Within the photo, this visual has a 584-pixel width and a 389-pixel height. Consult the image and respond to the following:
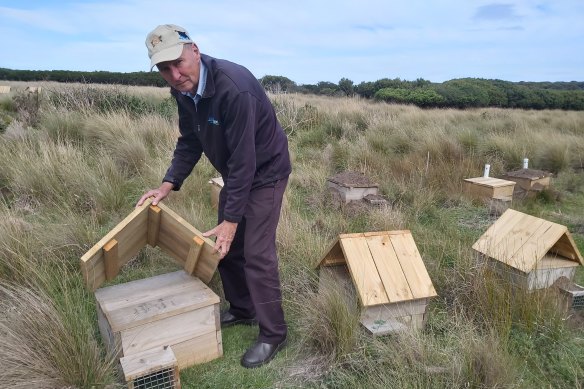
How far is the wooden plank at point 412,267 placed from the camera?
2.80 meters

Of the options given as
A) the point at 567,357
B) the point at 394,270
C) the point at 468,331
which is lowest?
the point at 567,357

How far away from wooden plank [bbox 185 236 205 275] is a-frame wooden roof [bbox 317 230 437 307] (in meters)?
0.94

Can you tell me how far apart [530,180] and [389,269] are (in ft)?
14.9

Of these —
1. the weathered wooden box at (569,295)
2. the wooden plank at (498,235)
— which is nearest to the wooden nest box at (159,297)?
the wooden plank at (498,235)

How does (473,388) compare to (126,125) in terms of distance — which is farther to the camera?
(126,125)

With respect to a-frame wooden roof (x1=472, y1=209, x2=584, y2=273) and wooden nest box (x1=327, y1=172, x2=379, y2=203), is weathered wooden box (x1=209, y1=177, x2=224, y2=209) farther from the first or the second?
a-frame wooden roof (x1=472, y1=209, x2=584, y2=273)

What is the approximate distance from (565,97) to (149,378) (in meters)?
36.8

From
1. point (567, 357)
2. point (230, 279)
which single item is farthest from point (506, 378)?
point (230, 279)

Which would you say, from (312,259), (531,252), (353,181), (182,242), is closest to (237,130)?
(182,242)

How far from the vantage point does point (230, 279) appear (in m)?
3.10

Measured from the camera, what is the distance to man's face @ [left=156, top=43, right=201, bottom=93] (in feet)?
7.29

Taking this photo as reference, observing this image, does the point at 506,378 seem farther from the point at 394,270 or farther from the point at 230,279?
the point at 230,279

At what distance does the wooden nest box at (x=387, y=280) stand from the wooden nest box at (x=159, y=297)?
82cm

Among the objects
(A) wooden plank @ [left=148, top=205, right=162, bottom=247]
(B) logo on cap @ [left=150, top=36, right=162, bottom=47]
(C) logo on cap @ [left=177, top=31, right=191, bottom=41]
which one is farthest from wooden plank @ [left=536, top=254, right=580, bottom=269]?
(B) logo on cap @ [left=150, top=36, right=162, bottom=47]
